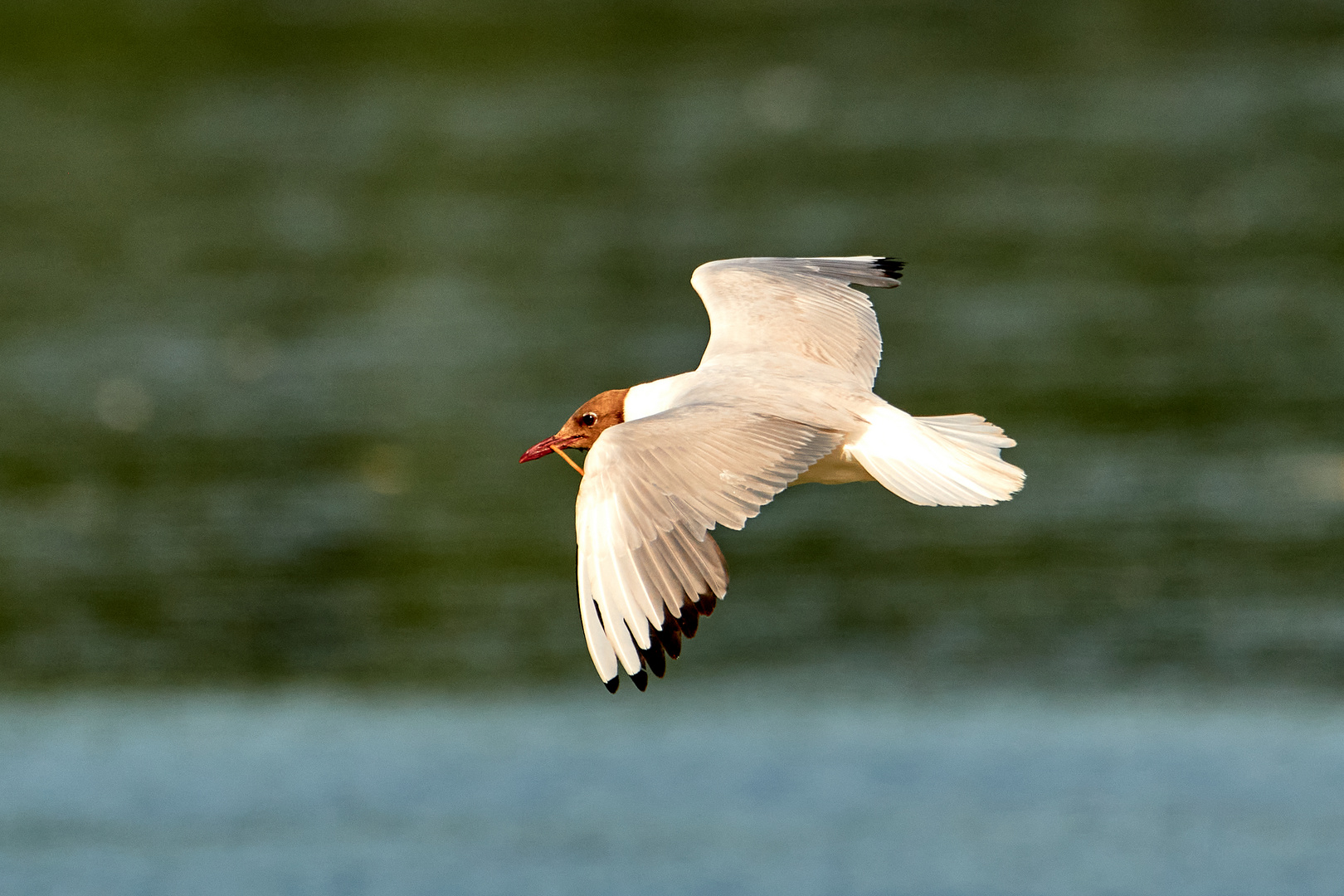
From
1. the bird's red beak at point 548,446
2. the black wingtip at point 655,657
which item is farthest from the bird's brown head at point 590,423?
the black wingtip at point 655,657

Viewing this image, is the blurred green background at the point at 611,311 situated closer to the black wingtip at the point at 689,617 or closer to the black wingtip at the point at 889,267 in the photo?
the black wingtip at the point at 889,267

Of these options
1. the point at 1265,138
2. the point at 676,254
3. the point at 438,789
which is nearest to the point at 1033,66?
the point at 1265,138

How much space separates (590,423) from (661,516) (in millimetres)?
1517

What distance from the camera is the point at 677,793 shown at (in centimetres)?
911

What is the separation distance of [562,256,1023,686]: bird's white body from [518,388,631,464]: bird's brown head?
0.07m

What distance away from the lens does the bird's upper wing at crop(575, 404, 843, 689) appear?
522cm

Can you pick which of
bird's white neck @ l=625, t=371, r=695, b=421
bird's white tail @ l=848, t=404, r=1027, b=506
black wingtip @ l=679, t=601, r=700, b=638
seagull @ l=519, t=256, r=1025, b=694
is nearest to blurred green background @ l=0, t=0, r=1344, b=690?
seagull @ l=519, t=256, r=1025, b=694

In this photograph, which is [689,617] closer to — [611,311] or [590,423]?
[590,423]

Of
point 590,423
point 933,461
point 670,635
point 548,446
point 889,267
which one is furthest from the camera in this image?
point 889,267

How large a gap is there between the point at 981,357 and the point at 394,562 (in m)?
3.84

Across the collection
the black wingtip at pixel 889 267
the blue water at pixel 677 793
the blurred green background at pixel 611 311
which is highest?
the black wingtip at pixel 889 267

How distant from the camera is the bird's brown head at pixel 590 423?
676 centimetres

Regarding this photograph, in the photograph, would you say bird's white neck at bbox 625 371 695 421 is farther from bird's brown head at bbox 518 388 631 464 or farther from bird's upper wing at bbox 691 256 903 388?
bird's upper wing at bbox 691 256 903 388

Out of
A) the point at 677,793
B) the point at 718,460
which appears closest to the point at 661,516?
the point at 718,460
